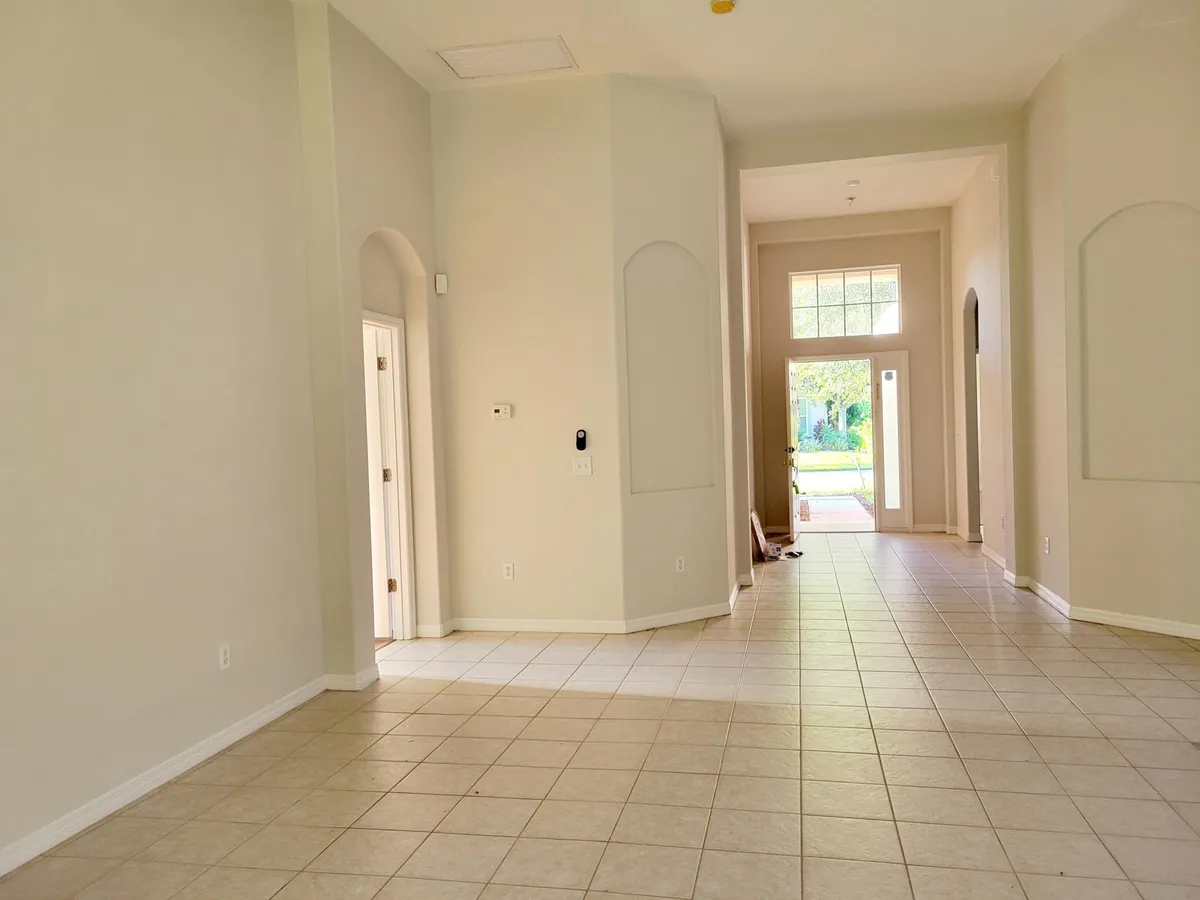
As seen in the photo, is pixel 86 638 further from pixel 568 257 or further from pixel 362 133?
pixel 568 257

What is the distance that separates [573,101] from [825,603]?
3792 millimetres

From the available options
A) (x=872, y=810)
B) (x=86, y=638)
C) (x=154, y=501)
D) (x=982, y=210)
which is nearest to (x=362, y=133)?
(x=154, y=501)

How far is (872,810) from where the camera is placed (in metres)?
2.87

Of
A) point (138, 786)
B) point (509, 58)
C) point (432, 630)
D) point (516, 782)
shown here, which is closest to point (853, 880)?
point (516, 782)

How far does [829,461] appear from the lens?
1037 cm

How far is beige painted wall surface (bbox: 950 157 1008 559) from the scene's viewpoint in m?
6.89

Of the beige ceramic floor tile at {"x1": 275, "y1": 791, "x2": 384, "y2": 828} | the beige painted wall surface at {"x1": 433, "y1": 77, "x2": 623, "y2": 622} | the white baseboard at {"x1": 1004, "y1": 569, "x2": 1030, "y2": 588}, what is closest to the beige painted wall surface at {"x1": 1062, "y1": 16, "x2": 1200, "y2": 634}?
the white baseboard at {"x1": 1004, "y1": 569, "x2": 1030, "y2": 588}

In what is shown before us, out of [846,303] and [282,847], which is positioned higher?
[846,303]

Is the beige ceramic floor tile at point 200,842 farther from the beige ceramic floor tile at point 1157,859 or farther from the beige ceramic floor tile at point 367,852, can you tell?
the beige ceramic floor tile at point 1157,859

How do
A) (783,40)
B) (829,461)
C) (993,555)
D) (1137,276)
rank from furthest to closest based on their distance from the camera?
1. (829,461)
2. (993,555)
3. (1137,276)
4. (783,40)

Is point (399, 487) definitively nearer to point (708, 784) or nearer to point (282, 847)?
point (282, 847)

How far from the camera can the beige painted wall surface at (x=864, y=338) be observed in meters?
9.40

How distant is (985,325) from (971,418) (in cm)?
164

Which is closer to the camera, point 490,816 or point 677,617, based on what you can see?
point 490,816
